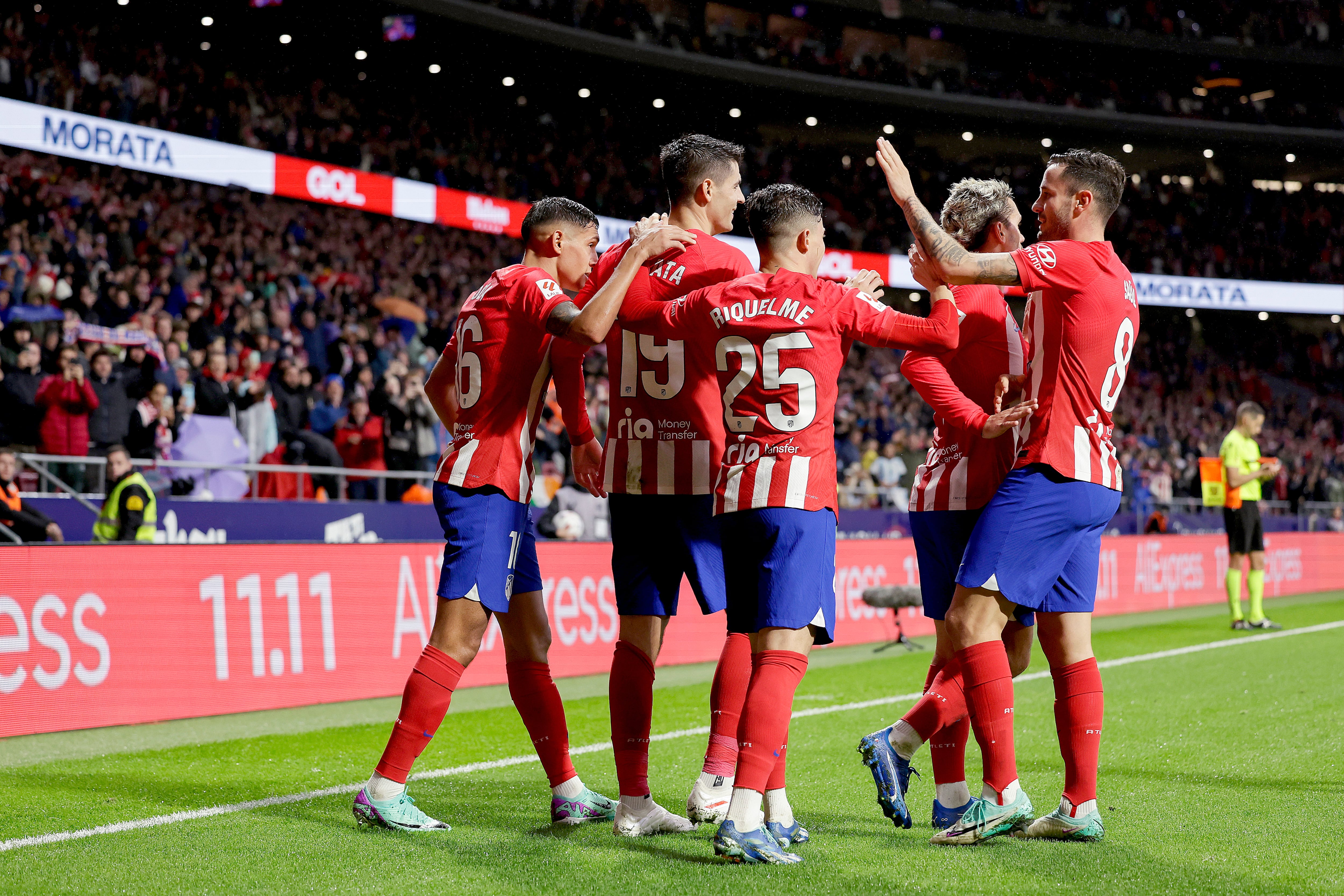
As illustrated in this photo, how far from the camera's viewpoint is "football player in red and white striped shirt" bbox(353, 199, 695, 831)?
13.5 feet

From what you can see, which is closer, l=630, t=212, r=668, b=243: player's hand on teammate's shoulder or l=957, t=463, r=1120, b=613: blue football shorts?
l=957, t=463, r=1120, b=613: blue football shorts

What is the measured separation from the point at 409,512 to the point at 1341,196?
35237 millimetres

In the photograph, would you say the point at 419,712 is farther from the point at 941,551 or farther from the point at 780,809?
the point at 941,551

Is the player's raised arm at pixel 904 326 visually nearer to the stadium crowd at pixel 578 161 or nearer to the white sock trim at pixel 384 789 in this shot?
the white sock trim at pixel 384 789

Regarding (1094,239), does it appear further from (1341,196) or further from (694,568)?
(1341,196)

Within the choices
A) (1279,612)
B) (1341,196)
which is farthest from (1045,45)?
(1279,612)

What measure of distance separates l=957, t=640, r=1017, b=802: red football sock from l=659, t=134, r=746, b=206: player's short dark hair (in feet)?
5.99

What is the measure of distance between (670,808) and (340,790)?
1.41 meters

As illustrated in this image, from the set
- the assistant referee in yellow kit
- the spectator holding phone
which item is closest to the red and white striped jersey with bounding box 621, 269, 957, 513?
the spectator holding phone

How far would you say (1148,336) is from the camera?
36.6 meters

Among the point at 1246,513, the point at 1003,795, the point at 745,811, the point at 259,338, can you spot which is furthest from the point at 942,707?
the point at 259,338

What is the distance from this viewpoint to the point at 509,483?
4.26 meters

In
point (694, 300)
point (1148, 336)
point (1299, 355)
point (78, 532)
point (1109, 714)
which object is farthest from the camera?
point (1299, 355)

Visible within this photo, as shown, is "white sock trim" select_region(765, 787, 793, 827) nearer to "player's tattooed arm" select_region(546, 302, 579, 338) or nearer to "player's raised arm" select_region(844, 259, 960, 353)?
"player's raised arm" select_region(844, 259, 960, 353)
